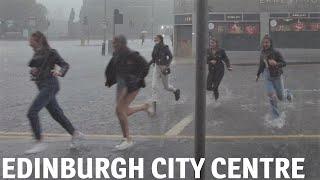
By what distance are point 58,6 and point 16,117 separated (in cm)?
13271

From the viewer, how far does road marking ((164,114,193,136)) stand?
8.84m

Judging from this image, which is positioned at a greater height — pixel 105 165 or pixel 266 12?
pixel 266 12

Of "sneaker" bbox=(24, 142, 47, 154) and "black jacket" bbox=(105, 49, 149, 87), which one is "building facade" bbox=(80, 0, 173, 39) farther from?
"sneaker" bbox=(24, 142, 47, 154)

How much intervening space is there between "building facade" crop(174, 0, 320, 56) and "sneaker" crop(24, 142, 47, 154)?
23.3 m

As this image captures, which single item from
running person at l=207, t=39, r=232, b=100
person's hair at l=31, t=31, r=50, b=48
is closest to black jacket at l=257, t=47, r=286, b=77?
running person at l=207, t=39, r=232, b=100

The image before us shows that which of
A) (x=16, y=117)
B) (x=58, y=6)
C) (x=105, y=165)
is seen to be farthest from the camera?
(x=58, y=6)

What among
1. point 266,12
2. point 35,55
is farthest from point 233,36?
point 35,55

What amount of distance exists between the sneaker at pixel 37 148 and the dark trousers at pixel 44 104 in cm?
10

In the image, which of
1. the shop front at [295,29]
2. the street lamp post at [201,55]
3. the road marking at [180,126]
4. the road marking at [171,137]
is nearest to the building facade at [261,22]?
the shop front at [295,29]

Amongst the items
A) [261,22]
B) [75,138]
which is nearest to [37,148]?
[75,138]

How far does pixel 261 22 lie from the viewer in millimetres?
31188

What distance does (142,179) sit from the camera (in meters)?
6.18

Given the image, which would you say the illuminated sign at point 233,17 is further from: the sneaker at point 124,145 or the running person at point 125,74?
the sneaker at point 124,145

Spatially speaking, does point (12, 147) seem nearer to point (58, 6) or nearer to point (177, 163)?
point (177, 163)
